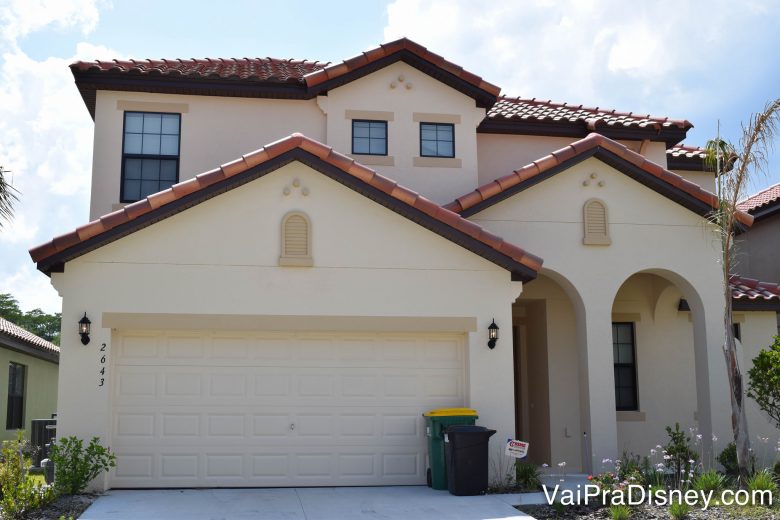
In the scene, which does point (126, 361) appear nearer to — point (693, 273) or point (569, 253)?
point (569, 253)

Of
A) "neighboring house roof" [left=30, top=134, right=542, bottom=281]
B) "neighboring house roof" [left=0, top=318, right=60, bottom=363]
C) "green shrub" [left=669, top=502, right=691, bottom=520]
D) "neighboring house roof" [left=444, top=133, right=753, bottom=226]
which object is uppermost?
"neighboring house roof" [left=444, top=133, right=753, bottom=226]

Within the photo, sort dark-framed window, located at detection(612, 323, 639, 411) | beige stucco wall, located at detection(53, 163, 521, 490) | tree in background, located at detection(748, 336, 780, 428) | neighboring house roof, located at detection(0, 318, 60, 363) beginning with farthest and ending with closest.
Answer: neighboring house roof, located at detection(0, 318, 60, 363) < dark-framed window, located at detection(612, 323, 639, 411) < tree in background, located at detection(748, 336, 780, 428) < beige stucco wall, located at detection(53, 163, 521, 490)

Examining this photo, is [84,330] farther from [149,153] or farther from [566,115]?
[566,115]

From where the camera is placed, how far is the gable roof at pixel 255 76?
1611 centimetres

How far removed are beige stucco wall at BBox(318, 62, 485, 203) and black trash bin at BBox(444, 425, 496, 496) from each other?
600cm

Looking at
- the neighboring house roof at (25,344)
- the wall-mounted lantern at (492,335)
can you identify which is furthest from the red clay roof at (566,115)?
the neighboring house roof at (25,344)

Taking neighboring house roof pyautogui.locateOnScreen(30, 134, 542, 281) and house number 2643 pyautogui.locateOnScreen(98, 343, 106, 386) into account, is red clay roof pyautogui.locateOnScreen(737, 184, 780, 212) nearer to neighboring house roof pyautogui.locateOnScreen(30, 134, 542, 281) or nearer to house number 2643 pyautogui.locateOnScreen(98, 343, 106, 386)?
neighboring house roof pyautogui.locateOnScreen(30, 134, 542, 281)

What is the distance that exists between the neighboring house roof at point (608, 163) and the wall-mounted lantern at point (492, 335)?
2425mm

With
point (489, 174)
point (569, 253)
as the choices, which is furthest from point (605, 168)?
point (489, 174)

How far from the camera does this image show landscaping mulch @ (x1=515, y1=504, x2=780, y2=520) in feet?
34.1

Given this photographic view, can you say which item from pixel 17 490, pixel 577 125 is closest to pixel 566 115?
pixel 577 125

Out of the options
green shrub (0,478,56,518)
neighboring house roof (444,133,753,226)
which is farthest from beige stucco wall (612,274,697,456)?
green shrub (0,478,56,518)

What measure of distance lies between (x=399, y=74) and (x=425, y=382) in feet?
22.9

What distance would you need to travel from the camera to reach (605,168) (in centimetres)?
1540
